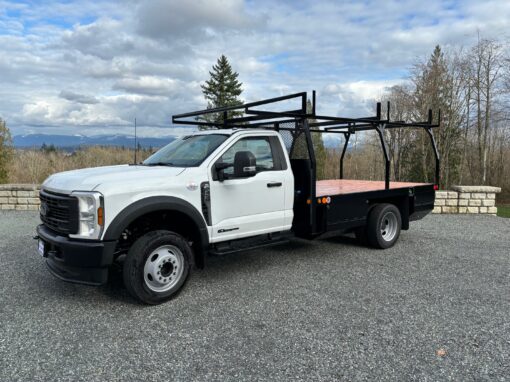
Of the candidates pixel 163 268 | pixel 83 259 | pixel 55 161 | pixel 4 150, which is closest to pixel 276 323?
pixel 163 268

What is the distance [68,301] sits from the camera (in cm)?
473

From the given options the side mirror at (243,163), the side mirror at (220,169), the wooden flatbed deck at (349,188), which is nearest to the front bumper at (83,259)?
the side mirror at (220,169)

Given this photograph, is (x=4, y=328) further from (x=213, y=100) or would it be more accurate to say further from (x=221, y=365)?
(x=213, y=100)

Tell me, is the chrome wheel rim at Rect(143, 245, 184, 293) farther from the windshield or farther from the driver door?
the windshield

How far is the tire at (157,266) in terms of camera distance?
4355 mm

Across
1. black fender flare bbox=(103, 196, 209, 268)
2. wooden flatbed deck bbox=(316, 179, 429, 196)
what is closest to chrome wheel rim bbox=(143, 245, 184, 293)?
black fender flare bbox=(103, 196, 209, 268)

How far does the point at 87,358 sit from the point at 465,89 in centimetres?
2740

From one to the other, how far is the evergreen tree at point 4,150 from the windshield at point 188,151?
1359 centimetres

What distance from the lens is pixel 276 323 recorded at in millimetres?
4105

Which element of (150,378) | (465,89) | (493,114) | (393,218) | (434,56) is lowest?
(150,378)

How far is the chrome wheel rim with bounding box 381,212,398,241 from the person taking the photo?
7.48 m

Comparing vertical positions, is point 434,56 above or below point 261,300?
above

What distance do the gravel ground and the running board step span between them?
1.62 feet

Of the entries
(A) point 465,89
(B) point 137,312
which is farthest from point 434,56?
(B) point 137,312
